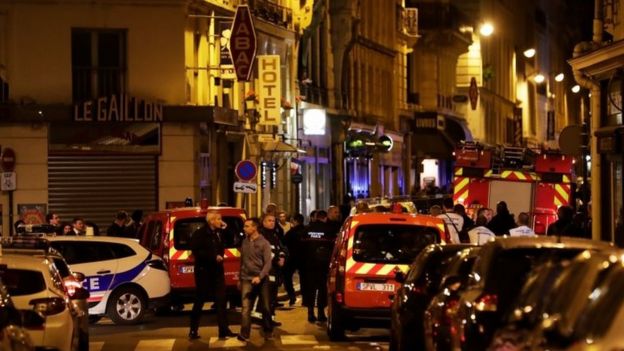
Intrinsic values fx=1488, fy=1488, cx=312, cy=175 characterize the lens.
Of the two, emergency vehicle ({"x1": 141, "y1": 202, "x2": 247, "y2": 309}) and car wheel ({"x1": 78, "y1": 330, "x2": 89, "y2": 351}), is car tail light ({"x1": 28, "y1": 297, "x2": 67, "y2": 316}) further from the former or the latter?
emergency vehicle ({"x1": 141, "y1": 202, "x2": 247, "y2": 309})

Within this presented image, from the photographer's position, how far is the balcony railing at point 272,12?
41562 mm

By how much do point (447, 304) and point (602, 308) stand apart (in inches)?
211

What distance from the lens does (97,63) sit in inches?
1415

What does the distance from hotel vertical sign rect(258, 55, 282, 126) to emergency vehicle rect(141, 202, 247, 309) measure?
574 inches

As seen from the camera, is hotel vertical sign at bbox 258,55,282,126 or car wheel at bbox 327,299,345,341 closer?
car wheel at bbox 327,299,345,341

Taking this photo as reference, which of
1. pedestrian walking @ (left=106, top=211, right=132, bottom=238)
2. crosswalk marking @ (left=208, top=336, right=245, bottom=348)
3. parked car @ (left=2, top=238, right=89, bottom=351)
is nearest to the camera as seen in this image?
parked car @ (left=2, top=238, right=89, bottom=351)

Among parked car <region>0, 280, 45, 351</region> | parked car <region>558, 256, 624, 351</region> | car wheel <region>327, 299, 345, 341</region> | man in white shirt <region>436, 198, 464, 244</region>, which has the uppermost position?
man in white shirt <region>436, 198, 464, 244</region>

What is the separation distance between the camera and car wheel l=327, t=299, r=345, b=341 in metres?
20.2

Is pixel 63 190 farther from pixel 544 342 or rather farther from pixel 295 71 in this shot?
pixel 544 342

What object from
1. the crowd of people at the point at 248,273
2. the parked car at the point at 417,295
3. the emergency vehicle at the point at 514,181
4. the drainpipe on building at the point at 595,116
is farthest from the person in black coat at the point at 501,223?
the parked car at the point at 417,295

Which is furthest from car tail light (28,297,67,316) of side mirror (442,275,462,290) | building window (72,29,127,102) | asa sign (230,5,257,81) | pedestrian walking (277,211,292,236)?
asa sign (230,5,257,81)

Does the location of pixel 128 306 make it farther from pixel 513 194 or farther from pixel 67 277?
pixel 513 194

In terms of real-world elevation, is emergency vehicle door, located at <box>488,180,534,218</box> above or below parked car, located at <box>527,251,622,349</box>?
above

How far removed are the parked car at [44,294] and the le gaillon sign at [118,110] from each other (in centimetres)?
1987
